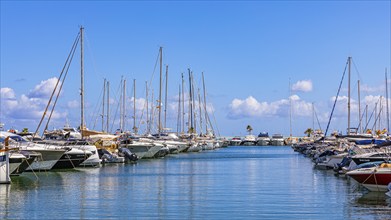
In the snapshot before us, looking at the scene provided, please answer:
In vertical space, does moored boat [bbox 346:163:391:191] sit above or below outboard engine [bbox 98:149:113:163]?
below

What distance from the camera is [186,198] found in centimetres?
3647

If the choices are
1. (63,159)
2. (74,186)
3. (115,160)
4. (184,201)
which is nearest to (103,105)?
(115,160)

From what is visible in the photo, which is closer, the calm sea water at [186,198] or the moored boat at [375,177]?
the calm sea water at [186,198]

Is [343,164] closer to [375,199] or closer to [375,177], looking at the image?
[375,177]

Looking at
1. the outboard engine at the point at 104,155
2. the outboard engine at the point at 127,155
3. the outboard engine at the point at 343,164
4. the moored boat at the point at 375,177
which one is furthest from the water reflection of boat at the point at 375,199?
the outboard engine at the point at 127,155

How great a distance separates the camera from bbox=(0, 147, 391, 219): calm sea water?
97.7 feet

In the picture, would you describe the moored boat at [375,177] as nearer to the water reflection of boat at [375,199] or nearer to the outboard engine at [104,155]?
the water reflection of boat at [375,199]

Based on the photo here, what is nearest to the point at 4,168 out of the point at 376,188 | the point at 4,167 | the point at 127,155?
the point at 4,167

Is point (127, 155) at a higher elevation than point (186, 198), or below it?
higher

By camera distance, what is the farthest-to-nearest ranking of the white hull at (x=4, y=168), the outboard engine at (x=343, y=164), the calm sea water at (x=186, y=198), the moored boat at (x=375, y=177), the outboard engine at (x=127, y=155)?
the outboard engine at (x=127, y=155)
the outboard engine at (x=343, y=164)
the white hull at (x=4, y=168)
the moored boat at (x=375, y=177)
the calm sea water at (x=186, y=198)

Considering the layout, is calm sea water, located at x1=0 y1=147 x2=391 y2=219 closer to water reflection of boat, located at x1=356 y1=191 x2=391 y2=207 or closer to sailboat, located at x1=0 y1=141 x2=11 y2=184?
water reflection of boat, located at x1=356 y1=191 x2=391 y2=207

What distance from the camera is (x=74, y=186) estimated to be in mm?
43031

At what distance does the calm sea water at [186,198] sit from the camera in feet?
97.7

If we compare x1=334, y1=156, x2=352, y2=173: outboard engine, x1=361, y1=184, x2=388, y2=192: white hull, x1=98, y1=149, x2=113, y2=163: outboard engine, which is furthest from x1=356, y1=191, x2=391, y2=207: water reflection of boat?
x1=98, y1=149, x2=113, y2=163: outboard engine
